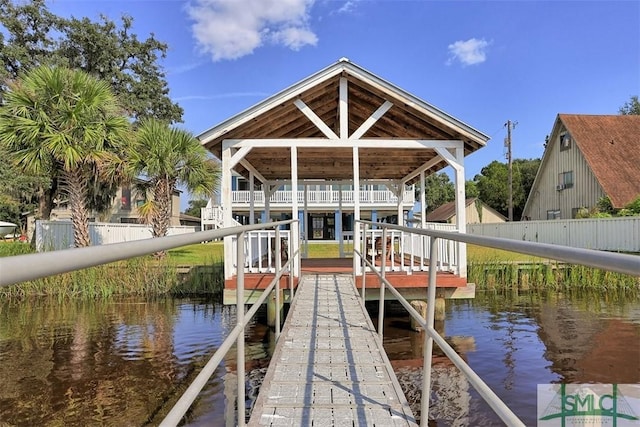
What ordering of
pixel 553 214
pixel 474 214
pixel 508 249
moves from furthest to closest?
pixel 474 214 < pixel 553 214 < pixel 508 249

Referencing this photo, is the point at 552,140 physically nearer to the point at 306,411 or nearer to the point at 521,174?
the point at 521,174

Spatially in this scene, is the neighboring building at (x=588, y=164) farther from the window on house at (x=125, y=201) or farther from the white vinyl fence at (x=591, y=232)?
the window on house at (x=125, y=201)

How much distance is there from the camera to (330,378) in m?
3.64

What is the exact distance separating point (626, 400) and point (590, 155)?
786 inches

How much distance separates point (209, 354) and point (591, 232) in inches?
626

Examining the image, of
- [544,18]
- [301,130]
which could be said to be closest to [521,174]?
[544,18]

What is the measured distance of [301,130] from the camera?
400 inches

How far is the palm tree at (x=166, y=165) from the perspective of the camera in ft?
47.8

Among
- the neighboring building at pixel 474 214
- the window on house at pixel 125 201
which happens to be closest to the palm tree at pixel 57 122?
the window on house at pixel 125 201

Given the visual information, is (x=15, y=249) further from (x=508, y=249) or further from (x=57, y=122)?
(x=508, y=249)

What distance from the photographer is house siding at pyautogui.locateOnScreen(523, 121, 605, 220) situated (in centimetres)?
2197

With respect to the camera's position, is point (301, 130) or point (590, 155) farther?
point (590, 155)

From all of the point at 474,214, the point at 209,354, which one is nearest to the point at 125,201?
the point at 474,214

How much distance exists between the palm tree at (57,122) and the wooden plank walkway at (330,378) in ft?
32.7
